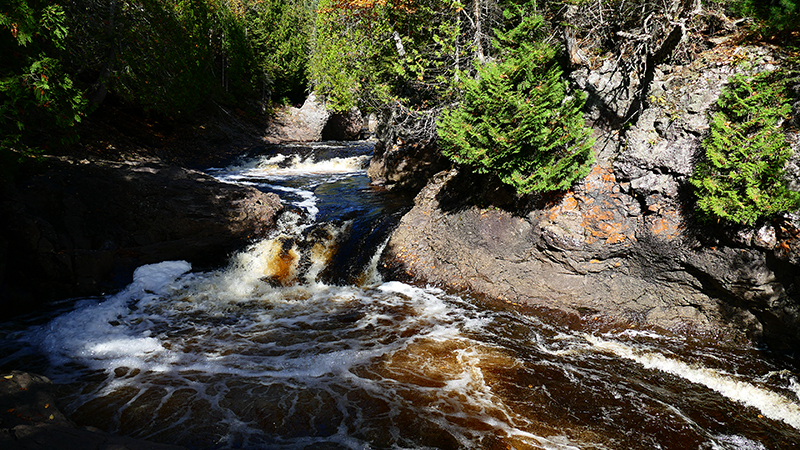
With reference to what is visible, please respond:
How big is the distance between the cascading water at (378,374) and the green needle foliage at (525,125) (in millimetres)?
2579

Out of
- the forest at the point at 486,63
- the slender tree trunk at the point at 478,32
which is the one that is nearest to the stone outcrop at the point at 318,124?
the forest at the point at 486,63

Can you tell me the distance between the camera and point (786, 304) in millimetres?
4453

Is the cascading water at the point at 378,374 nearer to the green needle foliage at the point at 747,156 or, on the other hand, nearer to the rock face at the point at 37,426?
the rock face at the point at 37,426

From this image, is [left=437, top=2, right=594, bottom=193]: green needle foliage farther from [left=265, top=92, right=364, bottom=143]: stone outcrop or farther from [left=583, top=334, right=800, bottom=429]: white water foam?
[left=265, top=92, right=364, bottom=143]: stone outcrop

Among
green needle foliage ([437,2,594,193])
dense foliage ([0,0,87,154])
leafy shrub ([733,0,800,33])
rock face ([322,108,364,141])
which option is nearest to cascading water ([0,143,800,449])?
green needle foliage ([437,2,594,193])

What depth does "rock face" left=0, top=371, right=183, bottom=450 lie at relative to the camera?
2.43 m

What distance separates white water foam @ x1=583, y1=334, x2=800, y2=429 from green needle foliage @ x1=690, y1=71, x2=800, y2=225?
208cm

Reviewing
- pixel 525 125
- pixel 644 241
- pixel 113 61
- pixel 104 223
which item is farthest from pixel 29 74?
pixel 644 241

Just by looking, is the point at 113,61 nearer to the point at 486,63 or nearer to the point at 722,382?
the point at 486,63

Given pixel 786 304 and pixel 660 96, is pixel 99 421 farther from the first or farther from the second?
pixel 660 96

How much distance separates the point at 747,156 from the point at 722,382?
2.96 m

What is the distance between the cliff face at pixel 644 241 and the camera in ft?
15.4

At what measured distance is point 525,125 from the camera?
571cm

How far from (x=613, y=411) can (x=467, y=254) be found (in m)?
3.64
